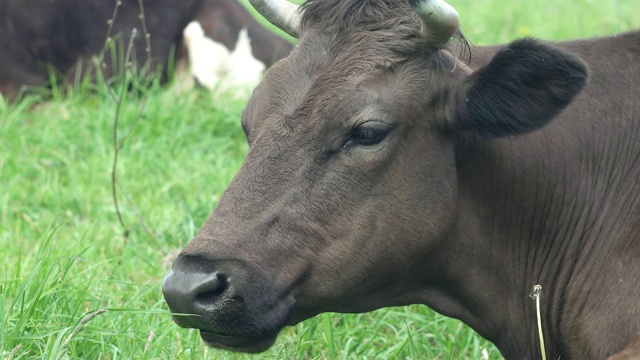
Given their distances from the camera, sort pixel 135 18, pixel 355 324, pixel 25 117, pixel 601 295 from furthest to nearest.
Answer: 1. pixel 135 18
2. pixel 25 117
3. pixel 355 324
4. pixel 601 295

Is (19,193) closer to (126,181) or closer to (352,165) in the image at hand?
(126,181)

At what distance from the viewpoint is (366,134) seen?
4281mm

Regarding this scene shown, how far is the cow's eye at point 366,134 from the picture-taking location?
14.0ft

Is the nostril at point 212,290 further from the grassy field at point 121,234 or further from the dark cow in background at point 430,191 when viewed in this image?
the grassy field at point 121,234

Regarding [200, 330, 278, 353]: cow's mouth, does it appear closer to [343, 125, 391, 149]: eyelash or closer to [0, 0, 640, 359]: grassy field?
[0, 0, 640, 359]: grassy field

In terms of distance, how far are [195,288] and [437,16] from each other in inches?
57.8

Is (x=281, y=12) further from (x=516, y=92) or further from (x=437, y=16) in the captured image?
(x=516, y=92)

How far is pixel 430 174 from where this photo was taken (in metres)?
4.42

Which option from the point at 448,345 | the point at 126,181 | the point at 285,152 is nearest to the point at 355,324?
the point at 448,345

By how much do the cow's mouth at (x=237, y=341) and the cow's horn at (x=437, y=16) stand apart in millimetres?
1407

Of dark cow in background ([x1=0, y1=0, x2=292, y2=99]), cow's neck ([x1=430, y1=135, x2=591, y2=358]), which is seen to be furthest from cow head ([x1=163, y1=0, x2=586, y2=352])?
Answer: dark cow in background ([x1=0, y1=0, x2=292, y2=99])

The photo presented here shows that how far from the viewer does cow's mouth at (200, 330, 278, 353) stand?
163 inches

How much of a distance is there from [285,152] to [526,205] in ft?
3.86

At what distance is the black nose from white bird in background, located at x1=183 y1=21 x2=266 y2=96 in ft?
19.3
